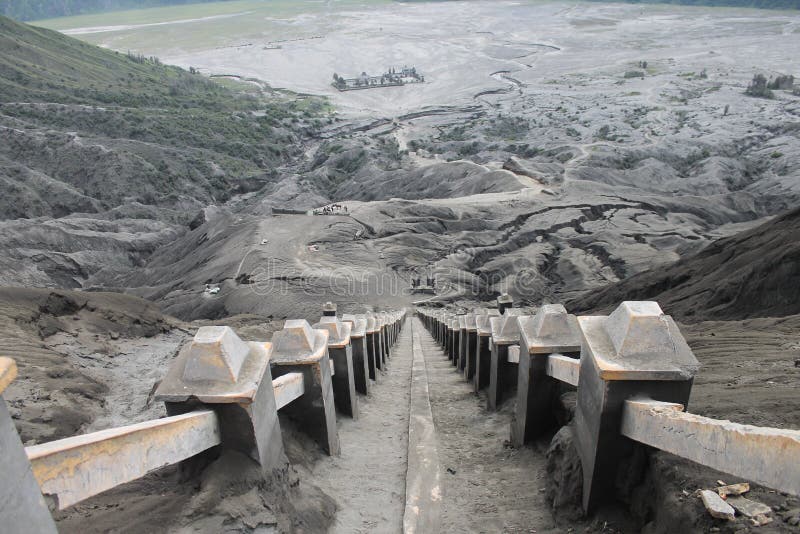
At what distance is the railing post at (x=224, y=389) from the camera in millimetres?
2801

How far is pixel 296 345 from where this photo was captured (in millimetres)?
4172

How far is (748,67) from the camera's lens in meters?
93.4

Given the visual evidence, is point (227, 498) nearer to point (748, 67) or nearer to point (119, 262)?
point (119, 262)

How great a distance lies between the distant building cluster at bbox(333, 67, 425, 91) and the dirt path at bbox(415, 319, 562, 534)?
112654mm

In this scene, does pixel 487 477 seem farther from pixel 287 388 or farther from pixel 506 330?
pixel 506 330

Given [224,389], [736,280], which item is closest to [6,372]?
[224,389]

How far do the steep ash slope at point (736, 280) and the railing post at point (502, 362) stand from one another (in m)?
7.98

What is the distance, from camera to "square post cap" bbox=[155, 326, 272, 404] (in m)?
2.79

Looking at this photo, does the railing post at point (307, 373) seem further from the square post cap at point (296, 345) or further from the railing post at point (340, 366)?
the railing post at point (340, 366)

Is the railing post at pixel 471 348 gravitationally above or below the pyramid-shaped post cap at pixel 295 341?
below

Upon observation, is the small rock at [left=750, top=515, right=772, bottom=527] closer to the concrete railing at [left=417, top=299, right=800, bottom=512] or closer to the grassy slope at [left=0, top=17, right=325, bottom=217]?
the concrete railing at [left=417, top=299, right=800, bottom=512]

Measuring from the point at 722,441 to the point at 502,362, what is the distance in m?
3.50

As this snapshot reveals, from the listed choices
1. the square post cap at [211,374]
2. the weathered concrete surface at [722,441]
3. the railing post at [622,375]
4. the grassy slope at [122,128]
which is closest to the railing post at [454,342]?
the railing post at [622,375]

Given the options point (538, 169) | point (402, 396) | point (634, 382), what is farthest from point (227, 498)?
point (538, 169)
